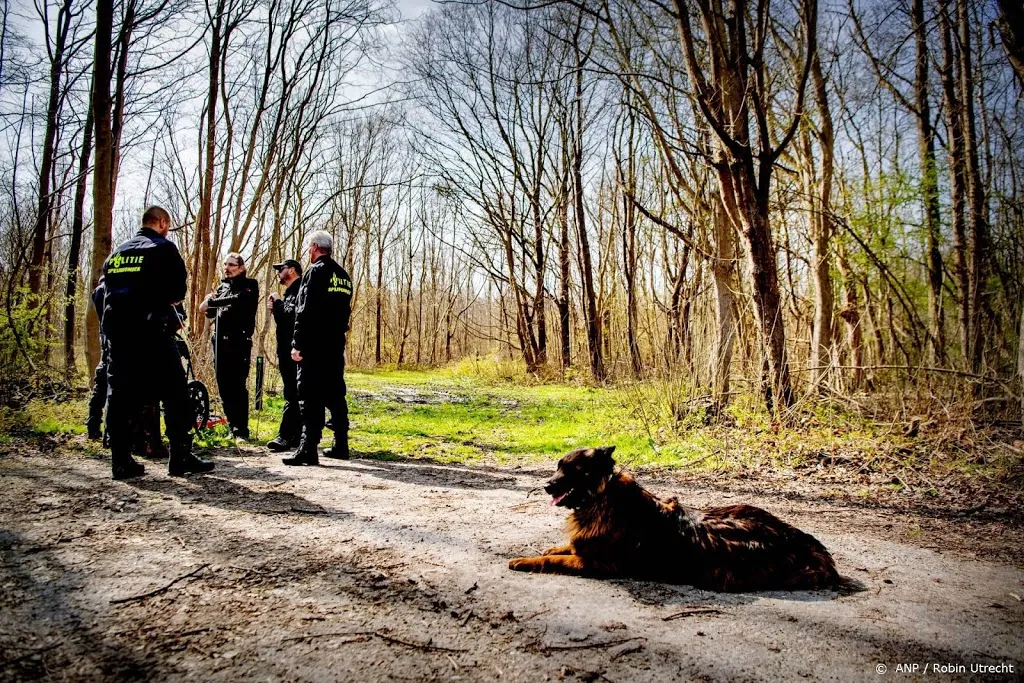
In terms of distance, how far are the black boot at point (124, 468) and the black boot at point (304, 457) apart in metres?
1.12

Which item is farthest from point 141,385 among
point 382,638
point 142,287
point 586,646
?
point 586,646

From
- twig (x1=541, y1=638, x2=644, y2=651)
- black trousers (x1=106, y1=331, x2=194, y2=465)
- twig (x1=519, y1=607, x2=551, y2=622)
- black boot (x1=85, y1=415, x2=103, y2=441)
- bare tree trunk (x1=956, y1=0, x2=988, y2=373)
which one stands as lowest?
twig (x1=541, y1=638, x2=644, y2=651)

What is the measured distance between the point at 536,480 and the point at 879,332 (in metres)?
5.48

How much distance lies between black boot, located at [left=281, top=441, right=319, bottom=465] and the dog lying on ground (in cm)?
296

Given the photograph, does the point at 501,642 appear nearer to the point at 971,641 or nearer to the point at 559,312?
the point at 971,641

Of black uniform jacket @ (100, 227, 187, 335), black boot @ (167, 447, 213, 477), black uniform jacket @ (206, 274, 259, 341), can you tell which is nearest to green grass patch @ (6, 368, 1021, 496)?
black uniform jacket @ (206, 274, 259, 341)

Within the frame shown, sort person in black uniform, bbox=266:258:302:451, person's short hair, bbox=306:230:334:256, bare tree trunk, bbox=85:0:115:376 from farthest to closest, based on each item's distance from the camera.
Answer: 1. bare tree trunk, bbox=85:0:115:376
2. person in black uniform, bbox=266:258:302:451
3. person's short hair, bbox=306:230:334:256

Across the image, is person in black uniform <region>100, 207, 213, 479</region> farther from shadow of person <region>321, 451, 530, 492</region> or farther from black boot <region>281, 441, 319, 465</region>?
shadow of person <region>321, 451, 530, 492</region>

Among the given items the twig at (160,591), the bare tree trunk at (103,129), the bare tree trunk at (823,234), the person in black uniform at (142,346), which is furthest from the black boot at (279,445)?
the bare tree trunk at (823,234)

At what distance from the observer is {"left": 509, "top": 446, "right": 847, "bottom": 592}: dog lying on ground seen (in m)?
2.40

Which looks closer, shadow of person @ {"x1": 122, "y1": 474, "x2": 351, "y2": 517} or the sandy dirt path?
the sandy dirt path

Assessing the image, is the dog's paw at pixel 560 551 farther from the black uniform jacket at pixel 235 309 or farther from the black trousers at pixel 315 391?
the black uniform jacket at pixel 235 309

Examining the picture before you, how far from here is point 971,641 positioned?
6.40ft

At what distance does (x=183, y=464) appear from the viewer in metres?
4.20
